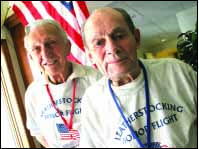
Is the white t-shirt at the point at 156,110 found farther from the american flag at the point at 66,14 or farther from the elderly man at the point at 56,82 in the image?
the american flag at the point at 66,14

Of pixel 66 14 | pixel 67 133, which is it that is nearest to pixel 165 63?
pixel 67 133

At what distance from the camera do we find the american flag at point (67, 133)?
3.80 feet

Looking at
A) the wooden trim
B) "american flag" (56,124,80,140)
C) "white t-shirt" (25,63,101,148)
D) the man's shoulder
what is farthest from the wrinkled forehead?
the wooden trim

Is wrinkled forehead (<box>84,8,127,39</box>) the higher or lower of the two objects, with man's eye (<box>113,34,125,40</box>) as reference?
higher

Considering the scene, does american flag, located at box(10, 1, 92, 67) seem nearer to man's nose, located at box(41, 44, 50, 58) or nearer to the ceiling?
the ceiling

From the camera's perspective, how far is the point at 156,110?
696 millimetres

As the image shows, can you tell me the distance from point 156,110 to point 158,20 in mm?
1359

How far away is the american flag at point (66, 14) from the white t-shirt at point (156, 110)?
1022mm

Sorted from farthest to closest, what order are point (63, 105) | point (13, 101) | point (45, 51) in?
point (13, 101)
point (63, 105)
point (45, 51)

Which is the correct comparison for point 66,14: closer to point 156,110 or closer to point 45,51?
point 45,51

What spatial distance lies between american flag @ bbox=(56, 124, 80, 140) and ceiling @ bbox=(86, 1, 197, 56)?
689 millimetres

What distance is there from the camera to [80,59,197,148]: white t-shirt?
688 mm

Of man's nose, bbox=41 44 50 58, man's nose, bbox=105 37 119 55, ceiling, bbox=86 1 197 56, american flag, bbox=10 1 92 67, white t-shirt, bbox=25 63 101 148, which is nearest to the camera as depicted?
man's nose, bbox=105 37 119 55

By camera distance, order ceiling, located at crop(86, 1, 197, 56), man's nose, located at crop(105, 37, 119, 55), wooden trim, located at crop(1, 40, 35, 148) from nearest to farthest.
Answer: man's nose, located at crop(105, 37, 119, 55) < ceiling, located at crop(86, 1, 197, 56) < wooden trim, located at crop(1, 40, 35, 148)
